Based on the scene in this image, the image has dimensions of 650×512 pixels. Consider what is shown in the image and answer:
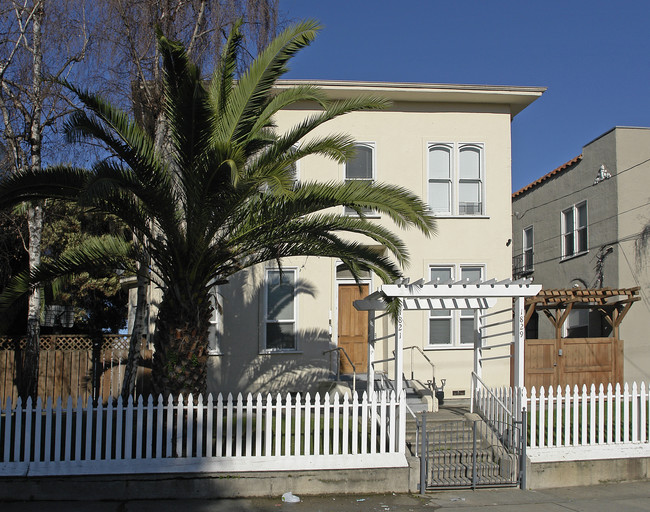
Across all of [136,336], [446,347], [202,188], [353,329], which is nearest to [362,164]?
[353,329]

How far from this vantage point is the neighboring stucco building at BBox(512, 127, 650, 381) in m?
17.2

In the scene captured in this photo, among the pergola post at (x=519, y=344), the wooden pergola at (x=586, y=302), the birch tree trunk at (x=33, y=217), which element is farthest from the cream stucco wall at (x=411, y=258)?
the pergola post at (x=519, y=344)

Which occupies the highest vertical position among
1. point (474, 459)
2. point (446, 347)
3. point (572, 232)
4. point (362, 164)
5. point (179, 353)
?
point (362, 164)

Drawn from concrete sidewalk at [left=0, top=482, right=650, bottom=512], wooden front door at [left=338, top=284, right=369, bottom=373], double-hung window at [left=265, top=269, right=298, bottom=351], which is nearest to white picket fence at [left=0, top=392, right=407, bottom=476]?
concrete sidewalk at [left=0, top=482, right=650, bottom=512]

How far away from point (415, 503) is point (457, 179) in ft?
28.8

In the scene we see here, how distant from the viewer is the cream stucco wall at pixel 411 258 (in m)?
14.6

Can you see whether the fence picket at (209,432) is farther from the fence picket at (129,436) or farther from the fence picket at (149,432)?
the fence picket at (129,436)

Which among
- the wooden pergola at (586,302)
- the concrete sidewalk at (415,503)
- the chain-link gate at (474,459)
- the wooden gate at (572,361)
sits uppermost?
the wooden pergola at (586,302)

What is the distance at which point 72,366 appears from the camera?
13.7 meters

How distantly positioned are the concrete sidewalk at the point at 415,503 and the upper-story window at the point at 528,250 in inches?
543

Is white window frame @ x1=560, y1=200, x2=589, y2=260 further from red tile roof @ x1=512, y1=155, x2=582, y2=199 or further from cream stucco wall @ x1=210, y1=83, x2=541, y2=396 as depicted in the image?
cream stucco wall @ x1=210, y1=83, x2=541, y2=396

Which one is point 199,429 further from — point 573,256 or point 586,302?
point 573,256

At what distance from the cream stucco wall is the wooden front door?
41 cm

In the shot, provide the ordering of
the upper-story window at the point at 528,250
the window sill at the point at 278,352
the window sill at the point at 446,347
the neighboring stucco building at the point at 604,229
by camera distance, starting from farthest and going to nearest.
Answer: the upper-story window at the point at 528,250
the neighboring stucco building at the point at 604,229
the window sill at the point at 446,347
the window sill at the point at 278,352
